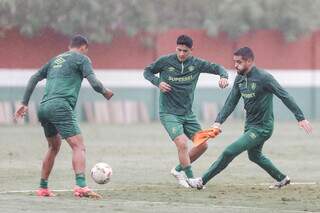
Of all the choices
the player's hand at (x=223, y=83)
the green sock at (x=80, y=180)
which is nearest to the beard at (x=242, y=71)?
the player's hand at (x=223, y=83)

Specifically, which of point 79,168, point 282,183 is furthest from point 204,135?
point 79,168

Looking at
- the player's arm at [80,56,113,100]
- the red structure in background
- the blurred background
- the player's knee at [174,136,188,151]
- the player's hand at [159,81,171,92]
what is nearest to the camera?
the player's arm at [80,56,113,100]

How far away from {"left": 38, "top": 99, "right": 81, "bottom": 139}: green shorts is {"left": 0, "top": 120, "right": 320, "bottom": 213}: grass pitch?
877mm

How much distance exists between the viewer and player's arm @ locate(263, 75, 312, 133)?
16270 mm

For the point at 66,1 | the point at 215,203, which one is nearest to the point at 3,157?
the point at 215,203

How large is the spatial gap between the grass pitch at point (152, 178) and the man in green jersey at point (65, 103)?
1.46 feet

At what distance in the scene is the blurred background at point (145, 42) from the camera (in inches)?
1613

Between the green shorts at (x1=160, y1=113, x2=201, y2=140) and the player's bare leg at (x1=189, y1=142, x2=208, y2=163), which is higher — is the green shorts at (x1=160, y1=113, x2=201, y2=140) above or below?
above

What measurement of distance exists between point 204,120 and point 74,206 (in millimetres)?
28367

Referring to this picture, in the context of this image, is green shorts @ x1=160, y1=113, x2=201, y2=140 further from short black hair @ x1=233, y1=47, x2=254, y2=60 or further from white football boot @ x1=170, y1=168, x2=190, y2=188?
short black hair @ x1=233, y1=47, x2=254, y2=60

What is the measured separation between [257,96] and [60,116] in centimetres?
296

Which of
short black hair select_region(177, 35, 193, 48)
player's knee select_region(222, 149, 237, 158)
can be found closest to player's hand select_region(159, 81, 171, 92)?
short black hair select_region(177, 35, 193, 48)

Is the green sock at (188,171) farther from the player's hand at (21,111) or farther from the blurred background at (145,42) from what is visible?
the blurred background at (145,42)

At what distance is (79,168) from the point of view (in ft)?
50.5
